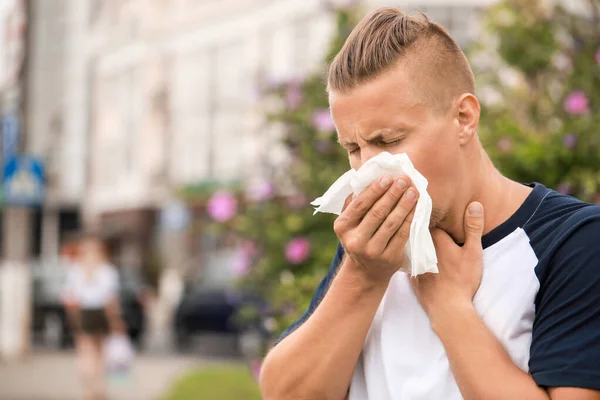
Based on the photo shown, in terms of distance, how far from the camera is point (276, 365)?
1.94m

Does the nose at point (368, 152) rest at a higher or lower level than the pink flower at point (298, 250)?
higher

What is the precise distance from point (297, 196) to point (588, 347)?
4.77 metres

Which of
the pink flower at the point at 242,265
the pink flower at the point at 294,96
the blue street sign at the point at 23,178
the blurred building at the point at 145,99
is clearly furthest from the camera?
the blurred building at the point at 145,99

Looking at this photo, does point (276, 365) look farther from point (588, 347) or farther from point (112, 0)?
point (112, 0)

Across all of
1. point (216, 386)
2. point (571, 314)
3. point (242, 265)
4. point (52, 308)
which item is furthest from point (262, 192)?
point (52, 308)

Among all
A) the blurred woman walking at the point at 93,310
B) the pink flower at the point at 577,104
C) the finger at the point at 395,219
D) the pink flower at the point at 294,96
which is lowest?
the blurred woman walking at the point at 93,310

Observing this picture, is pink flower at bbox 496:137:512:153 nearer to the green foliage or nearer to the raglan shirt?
the raglan shirt

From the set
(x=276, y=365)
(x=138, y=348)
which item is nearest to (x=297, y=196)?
(x=276, y=365)

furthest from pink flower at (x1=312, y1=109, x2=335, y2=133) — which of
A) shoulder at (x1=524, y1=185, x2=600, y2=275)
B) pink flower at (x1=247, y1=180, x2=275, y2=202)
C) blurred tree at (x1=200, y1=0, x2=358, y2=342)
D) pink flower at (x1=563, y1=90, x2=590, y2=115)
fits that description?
shoulder at (x1=524, y1=185, x2=600, y2=275)

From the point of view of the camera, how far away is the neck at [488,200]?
1.83m

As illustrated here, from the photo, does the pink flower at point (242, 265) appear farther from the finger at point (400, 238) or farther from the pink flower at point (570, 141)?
the finger at point (400, 238)

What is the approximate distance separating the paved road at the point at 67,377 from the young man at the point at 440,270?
25.5ft

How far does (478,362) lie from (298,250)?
4.20m

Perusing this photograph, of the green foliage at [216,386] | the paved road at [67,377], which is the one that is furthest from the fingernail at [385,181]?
the paved road at [67,377]
